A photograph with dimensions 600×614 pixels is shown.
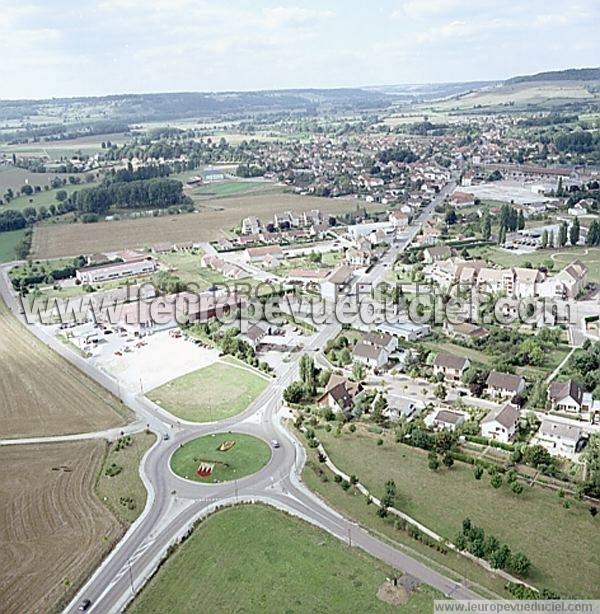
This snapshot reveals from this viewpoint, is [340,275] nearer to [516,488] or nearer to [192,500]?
[516,488]

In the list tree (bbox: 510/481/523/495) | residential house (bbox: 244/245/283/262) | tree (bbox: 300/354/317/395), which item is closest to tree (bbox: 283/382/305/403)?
tree (bbox: 300/354/317/395)

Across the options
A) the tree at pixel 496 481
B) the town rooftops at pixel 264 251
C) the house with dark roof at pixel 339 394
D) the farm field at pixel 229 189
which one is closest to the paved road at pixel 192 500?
the house with dark roof at pixel 339 394

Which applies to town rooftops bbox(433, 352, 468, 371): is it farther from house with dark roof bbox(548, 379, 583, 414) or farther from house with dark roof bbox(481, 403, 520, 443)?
house with dark roof bbox(481, 403, 520, 443)

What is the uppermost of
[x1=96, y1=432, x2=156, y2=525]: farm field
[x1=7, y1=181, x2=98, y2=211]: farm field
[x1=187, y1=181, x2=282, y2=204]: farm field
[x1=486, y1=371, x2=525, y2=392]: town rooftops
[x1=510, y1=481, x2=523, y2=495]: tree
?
[x1=7, y1=181, x2=98, y2=211]: farm field

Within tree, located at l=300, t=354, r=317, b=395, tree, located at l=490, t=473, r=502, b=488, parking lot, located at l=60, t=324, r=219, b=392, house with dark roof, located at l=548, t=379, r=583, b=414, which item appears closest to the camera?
tree, located at l=490, t=473, r=502, b=488

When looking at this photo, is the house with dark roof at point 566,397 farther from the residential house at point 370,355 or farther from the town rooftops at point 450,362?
the residential house at point 370,355

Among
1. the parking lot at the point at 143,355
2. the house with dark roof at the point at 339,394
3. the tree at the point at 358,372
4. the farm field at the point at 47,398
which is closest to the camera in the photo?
the farm field at the point at 47,398

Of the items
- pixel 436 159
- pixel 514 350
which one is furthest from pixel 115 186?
pixel 514 350
